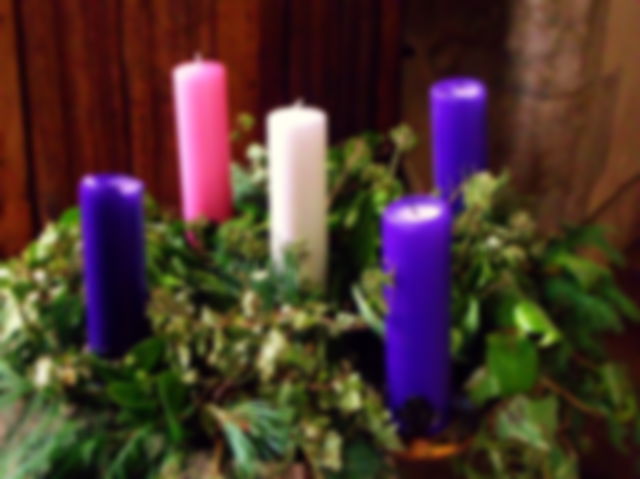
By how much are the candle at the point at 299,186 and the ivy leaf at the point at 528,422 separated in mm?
204

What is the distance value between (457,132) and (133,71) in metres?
0.53

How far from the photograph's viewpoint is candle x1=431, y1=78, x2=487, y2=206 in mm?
850

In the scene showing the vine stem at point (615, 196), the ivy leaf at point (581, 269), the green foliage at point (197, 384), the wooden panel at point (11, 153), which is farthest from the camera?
the vine stem at point (615, 196)

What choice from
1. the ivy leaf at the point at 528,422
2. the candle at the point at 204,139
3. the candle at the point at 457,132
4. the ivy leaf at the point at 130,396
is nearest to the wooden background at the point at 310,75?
the candle at the point at 204,139

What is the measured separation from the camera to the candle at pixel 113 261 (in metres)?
0.70

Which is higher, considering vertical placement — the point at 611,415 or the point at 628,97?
the point at 628,97

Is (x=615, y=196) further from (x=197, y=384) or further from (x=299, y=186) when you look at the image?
(x=197, y=384)

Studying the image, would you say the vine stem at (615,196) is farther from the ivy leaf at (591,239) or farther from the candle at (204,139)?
the candle at (204,139)

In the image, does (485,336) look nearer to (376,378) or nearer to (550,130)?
(376,378)

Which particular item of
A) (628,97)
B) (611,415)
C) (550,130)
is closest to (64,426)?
(611,415)

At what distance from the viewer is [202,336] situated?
0.73 meters

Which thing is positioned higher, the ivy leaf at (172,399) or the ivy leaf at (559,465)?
the ivy leaf at (172,399)

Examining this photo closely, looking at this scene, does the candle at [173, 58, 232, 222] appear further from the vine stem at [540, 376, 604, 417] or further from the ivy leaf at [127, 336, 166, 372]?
the vine stem at [540, 376, 604, 417]

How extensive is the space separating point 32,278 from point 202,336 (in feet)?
0.59
